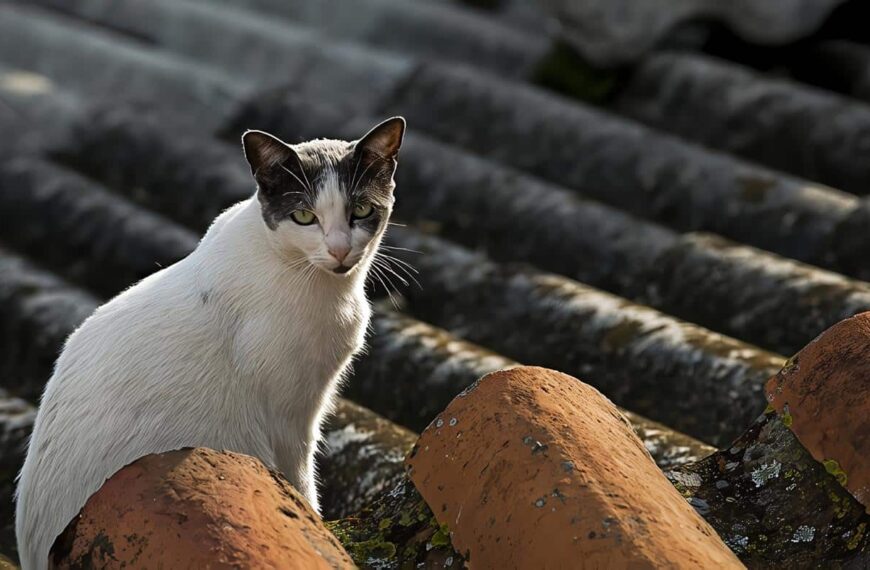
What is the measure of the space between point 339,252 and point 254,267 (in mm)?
253

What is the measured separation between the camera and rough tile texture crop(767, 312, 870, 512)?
8.20ft

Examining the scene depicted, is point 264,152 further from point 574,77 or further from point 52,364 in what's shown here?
point 574,77

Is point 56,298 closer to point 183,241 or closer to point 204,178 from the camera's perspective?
point 183,241

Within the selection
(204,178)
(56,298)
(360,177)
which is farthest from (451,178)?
(360,177)

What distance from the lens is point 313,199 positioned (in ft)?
10.3

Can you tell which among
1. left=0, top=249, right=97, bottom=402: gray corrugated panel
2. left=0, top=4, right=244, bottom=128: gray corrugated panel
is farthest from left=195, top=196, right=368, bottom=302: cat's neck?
left=0, top=4, right=244, bottom=128: gray corrugated panel

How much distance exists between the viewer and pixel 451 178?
213 inches

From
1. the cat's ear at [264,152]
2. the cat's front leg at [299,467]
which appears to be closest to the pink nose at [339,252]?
the cat's ear at [264,152]

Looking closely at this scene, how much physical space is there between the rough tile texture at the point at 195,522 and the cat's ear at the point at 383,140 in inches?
48.3

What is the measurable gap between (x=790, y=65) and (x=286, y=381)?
4012 millimetres

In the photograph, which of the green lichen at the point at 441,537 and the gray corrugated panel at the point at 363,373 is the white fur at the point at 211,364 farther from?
the green lichen at the point at 441,537

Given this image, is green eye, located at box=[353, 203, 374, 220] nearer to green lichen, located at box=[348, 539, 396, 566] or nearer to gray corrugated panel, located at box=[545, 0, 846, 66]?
green lichen, located at box=[348, 539, 396, 566]

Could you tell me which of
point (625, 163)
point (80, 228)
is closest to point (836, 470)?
point (625, 163)

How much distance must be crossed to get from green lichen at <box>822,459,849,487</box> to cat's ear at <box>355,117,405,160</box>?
1.41 meters
